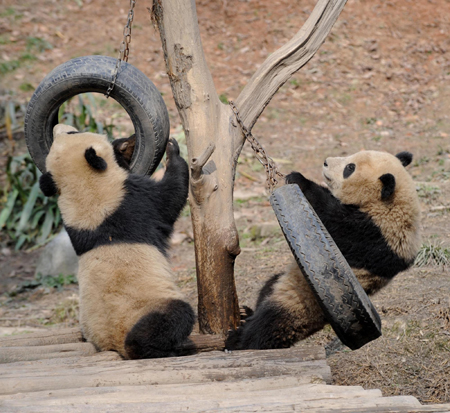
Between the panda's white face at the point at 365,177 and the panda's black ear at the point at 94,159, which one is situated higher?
the panda's black ear at the point at 94,159

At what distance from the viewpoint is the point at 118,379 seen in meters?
3.38

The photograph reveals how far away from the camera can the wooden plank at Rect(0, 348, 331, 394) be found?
3.31 metres

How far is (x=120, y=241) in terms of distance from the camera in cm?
429

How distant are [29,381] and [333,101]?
1057 cm

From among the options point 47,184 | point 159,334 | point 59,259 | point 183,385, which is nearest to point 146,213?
point 47,184

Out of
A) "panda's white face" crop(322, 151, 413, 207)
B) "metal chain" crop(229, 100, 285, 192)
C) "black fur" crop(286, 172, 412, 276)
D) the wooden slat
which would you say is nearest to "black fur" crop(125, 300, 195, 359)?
the wooden slat

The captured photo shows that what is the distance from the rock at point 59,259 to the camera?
790 cm

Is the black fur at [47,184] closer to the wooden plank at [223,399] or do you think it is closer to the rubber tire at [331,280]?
the wooden plank at [223,399]

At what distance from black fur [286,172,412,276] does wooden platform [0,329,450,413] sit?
3.06ft

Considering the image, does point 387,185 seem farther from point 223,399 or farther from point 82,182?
point 82,182

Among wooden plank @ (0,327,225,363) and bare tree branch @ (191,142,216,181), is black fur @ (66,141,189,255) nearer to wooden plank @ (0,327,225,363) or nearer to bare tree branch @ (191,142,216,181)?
bare tree branch @ (191,142,216,181)

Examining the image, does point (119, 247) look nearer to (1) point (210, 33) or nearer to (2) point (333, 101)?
(2) point (333, 101)

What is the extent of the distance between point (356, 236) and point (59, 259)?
501 cm

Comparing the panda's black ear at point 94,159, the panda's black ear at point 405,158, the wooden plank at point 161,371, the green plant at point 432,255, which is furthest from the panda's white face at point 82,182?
the green plant at point 432,255
